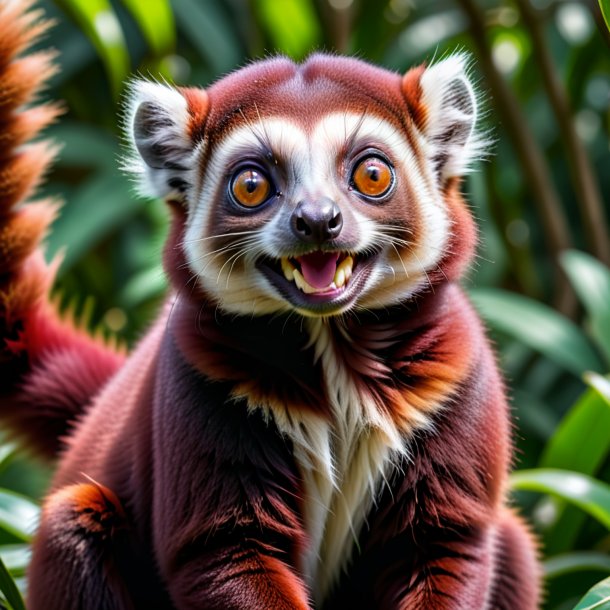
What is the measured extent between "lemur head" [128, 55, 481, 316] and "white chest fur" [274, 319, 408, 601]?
0.68ft

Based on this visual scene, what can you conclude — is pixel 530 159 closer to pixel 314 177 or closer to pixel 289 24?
pixel 289 24

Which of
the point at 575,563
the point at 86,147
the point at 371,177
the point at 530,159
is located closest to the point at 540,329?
the point at 530,159

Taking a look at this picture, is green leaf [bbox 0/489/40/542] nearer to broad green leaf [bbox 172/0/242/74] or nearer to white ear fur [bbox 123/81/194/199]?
white ear fur [bbox 123/81/194/199]

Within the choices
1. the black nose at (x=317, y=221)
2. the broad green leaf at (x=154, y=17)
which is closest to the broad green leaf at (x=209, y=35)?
the broad green leaf at (x=154, y=17)

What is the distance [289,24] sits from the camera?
217 inches

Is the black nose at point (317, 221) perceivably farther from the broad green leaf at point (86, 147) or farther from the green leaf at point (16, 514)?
the broad green leaf at point (86, 147)

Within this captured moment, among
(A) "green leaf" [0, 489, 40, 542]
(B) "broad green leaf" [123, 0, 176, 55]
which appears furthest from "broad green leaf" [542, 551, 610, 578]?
(B) "broad green leaf" [123, 0, 176, 55]

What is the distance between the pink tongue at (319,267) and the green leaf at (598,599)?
887 mm

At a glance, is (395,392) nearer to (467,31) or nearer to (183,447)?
(183,447)

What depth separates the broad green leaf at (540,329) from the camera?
4531 mm

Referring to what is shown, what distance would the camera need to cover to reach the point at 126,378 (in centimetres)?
320

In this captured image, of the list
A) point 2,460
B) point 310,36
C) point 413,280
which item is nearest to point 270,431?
point 413,280

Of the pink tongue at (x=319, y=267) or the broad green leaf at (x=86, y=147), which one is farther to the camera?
the broad green leaf at (x=86, y=147)

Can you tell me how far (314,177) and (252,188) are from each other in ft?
0.53
